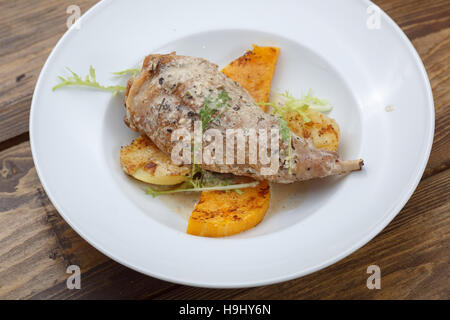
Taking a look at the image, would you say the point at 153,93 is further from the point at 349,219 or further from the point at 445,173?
the point at 445,173

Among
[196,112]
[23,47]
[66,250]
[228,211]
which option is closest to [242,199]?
[228,211]

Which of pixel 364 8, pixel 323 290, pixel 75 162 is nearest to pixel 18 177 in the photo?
pixel 75 162

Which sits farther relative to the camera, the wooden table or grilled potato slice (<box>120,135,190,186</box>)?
grilled potato slice (<box>120,135,190,186</box>)

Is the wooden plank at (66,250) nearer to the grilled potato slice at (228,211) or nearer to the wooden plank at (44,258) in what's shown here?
the wooden plank at (44,258)

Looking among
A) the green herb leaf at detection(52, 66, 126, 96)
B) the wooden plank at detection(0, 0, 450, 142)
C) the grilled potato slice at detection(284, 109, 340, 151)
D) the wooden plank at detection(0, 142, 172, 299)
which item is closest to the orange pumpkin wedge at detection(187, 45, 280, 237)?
the grilled potato slice at detection(284, 109, 340, 151)

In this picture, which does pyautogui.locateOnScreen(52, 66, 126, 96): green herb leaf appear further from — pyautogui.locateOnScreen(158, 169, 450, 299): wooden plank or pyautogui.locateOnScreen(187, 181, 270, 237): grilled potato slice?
pyautogui.locateOnScreen(158, 169, 450, 299): wooden plank

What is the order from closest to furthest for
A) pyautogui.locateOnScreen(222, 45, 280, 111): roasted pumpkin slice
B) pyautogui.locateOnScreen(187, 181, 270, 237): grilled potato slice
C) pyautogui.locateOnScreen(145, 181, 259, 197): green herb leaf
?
pyautogui.locateOnScreen(187, 181, 270, 237): grilled potato slice → pyautogui.locateOnScreen(145, 181, 259, 197): green herb leaf → pyautogui.locateOnScreen(222, 45, 280, 111): roasted pumpkin slice
